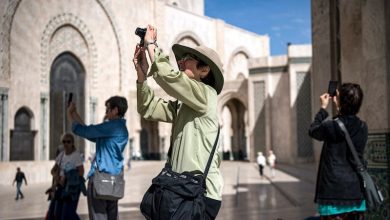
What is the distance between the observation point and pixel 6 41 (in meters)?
15.4

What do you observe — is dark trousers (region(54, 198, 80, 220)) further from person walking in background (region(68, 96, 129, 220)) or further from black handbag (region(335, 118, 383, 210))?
black handbag (region(335, 118, 383, 210))

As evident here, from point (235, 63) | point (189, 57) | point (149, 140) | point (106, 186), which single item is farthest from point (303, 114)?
point (189, 57)

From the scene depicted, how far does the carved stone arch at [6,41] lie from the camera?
49.9 feet

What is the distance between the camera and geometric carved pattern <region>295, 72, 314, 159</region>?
66.5 ft

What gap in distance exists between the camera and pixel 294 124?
66.9ft

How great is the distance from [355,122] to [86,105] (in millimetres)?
18157

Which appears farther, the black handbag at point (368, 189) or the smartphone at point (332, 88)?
the smartphone at point (332, 88)

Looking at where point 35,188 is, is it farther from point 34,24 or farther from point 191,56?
point 191,56

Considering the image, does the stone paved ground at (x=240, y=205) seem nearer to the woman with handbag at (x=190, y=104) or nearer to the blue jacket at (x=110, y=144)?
the blue jacket at (x=110, y=144)

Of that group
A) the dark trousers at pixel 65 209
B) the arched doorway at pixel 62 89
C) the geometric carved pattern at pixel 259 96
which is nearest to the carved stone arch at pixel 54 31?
the arched doorway at pixel 62 89

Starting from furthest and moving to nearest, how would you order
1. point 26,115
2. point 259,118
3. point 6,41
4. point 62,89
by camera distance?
point 259,118 → point 62,89 → point 26,115 → point 6,41

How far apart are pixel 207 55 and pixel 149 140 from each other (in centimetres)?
2317

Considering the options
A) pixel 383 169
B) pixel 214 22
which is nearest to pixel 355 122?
pixel 383 169

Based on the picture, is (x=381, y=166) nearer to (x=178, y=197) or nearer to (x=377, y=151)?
(x=377, y=151)
